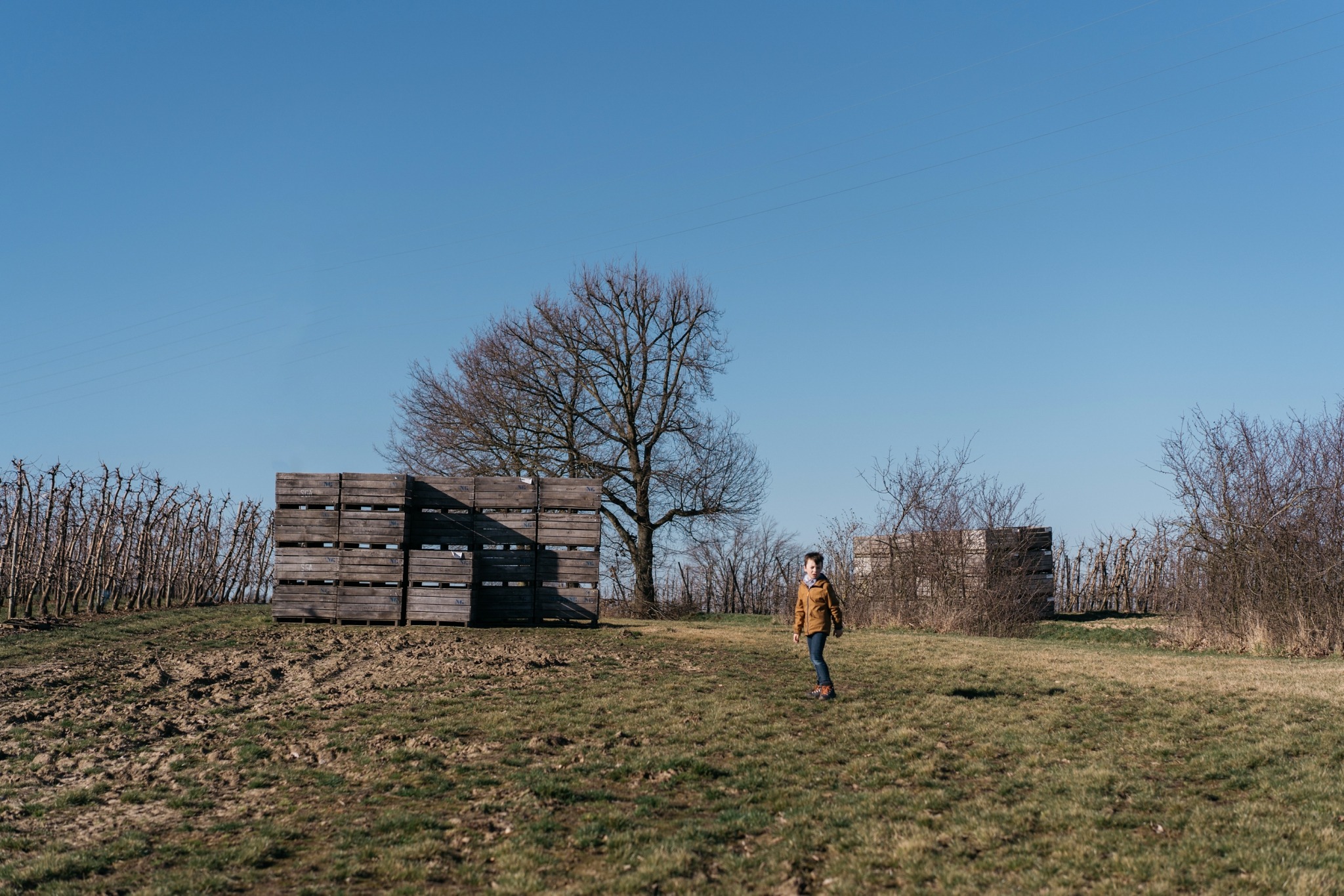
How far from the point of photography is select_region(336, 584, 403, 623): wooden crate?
18875 mm

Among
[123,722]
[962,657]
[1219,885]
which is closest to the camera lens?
[1219,885]

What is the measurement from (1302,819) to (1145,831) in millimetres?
1160

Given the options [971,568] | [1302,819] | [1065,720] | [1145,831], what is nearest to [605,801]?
[1145,831]

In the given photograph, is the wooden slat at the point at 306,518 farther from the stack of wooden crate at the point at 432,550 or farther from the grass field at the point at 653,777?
the grass field at the point at 653,777

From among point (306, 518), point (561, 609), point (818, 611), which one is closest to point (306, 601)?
point (306, 518)

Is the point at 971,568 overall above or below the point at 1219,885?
above

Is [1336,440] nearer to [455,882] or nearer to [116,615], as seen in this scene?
[455,882]

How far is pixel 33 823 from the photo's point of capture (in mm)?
6609

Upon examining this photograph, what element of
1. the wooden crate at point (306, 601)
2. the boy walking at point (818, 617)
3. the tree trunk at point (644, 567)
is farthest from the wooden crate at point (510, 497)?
the tree trunk at point (644, 567)

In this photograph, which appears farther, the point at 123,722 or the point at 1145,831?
the point at 123,722

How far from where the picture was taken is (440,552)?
62.2ft

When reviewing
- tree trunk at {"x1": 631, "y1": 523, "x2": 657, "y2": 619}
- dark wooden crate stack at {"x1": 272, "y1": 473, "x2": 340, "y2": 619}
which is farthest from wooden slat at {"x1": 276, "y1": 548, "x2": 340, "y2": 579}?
tree trunk at {"x1": 631, "y1": 523, "x2": 657, "y2": 619}

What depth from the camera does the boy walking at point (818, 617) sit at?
11266mm

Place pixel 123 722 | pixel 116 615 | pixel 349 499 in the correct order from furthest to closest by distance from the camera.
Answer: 1. pixel 116 615
2. pixel 349 499
3. pixel 123 722
